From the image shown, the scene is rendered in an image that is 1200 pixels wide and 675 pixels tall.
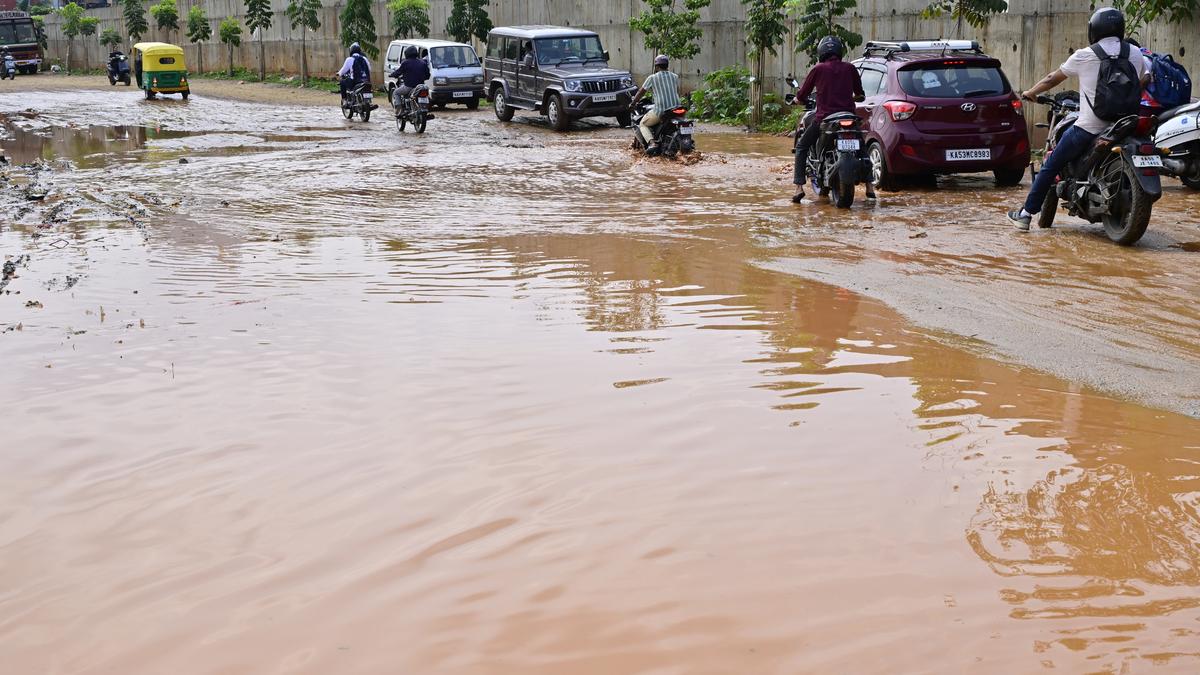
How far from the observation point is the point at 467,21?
1400 inches

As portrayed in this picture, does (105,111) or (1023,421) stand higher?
(105,111)

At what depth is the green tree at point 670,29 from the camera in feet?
86.3

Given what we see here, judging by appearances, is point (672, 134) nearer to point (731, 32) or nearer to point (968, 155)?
point (968, 155)

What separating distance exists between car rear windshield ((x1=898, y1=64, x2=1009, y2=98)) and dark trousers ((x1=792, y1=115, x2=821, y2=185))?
1.28 metres

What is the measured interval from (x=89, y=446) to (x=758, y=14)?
19202 millimetres

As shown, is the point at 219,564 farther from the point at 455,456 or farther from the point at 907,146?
the point at 907,146

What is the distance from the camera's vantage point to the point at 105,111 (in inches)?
1246

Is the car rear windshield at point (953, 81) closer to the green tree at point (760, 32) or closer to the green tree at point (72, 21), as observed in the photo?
the green tree at point (760, 32)

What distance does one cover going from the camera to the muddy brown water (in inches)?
129

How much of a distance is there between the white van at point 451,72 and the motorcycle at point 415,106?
6.09 m

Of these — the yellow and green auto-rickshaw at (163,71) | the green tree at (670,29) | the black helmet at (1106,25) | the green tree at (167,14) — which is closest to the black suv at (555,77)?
the green tree at (670,29)

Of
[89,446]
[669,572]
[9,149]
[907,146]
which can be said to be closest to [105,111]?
[9,149]

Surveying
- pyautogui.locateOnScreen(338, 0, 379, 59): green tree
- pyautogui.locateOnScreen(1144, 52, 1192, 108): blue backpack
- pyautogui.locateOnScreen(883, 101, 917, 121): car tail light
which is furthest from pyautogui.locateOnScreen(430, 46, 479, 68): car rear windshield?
pyautogui.locateOnScreen(1144, 52, 1192, 108): blue backpack

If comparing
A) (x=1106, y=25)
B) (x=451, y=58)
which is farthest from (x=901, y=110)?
(x=451, y=58)
